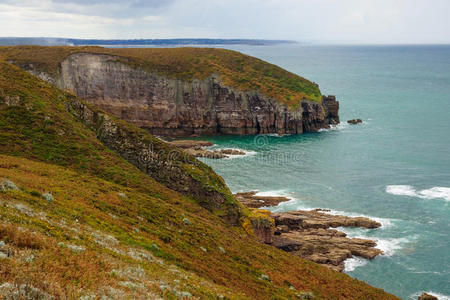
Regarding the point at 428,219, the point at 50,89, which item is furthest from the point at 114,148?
the point at 428,219

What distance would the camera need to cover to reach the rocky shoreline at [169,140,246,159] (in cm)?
8944

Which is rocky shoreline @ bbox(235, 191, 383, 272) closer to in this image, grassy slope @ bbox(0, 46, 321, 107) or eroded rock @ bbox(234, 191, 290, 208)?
eroded rock @ bbox(234, 191, 290, 208)

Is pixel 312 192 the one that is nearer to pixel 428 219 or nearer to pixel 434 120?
pixel 428 219

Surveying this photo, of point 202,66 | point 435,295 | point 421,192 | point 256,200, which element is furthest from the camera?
point 202,66

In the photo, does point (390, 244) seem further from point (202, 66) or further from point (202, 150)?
point (202, 66)

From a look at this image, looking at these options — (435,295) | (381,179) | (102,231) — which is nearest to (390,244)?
(435,295)

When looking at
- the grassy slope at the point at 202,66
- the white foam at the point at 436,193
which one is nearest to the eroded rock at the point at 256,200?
the white foam at the point at 436,193

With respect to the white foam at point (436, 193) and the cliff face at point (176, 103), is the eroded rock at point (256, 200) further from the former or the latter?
the cliff face at point (176, 103)

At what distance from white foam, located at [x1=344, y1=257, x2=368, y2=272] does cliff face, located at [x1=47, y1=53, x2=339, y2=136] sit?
67498 millimetres

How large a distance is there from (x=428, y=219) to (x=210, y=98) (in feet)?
244

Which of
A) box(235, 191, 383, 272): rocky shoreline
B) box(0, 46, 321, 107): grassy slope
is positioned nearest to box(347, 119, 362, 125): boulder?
box(0, 46, 321, 107): grassy slope

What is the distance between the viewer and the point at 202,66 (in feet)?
409

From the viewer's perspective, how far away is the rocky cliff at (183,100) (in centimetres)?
11262

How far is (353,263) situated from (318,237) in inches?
222
